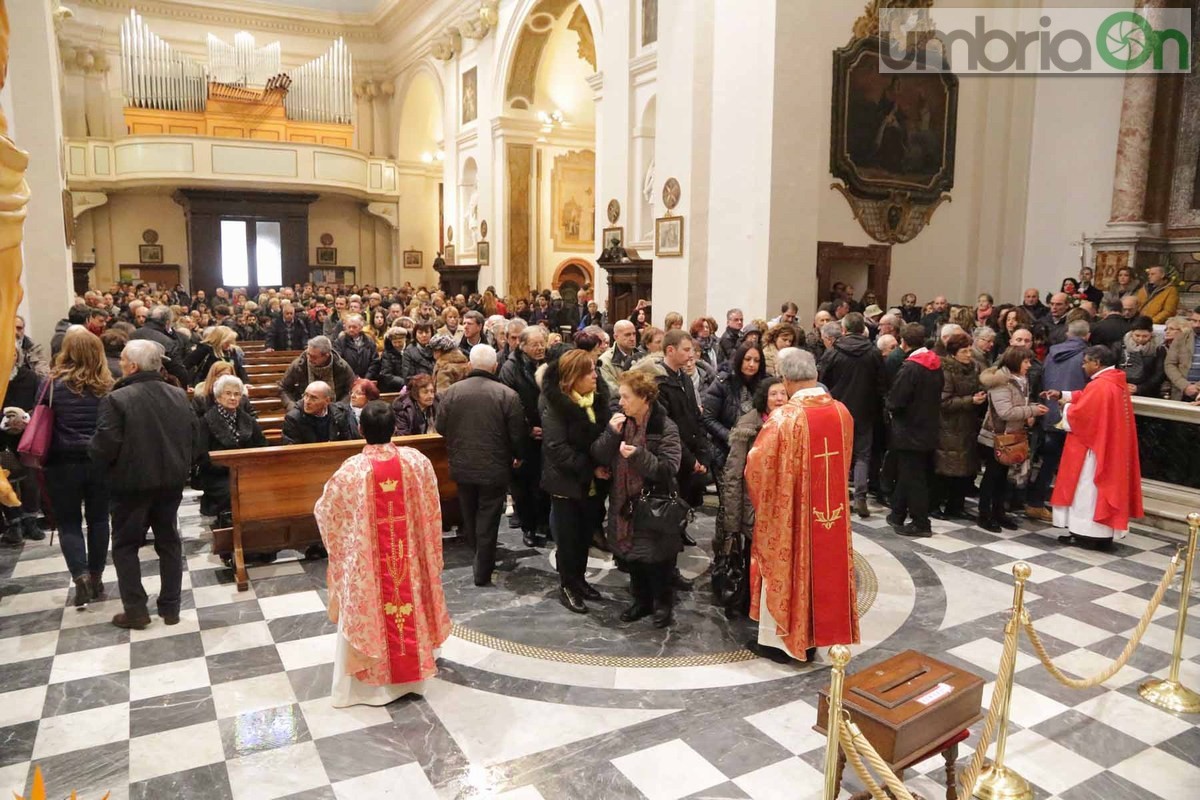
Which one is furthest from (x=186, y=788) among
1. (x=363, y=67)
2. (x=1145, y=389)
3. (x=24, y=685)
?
(x=363, y=67)

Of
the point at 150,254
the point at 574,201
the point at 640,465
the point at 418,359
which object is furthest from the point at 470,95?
the point at 640,465

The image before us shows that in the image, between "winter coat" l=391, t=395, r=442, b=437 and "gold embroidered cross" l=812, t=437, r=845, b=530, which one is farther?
"winter coat" l=391, t=395, r=442, b=437

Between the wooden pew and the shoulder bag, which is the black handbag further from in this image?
the shoulder bag

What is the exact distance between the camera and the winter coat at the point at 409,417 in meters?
6.48

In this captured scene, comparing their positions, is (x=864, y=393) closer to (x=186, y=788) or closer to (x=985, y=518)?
(x=985, y=518)

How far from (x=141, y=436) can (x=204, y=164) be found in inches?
754

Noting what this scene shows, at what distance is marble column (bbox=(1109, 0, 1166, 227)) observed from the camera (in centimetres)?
1248

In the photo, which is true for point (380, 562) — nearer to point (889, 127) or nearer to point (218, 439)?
point (218, 439)

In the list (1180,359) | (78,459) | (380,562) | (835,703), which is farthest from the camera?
(1180,359)

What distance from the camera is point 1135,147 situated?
41.4 ft

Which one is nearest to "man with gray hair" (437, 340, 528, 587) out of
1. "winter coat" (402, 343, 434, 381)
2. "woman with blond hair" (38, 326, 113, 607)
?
"woman with blond hair" (38, 326, 113, 607)

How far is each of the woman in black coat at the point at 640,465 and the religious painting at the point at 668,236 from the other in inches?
313

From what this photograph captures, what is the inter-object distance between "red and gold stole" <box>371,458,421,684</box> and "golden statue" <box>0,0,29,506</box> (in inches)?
83.4

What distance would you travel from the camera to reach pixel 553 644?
467 centimetres
